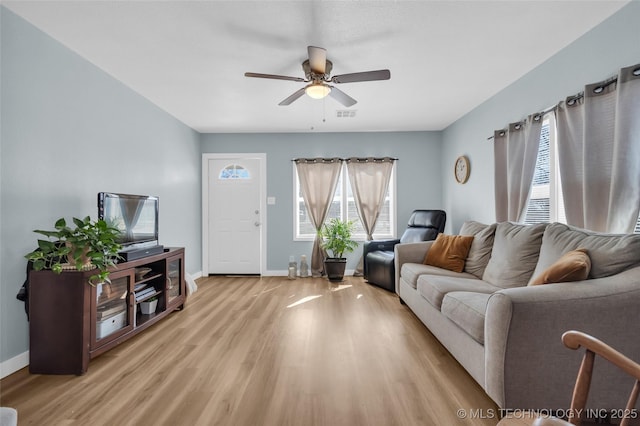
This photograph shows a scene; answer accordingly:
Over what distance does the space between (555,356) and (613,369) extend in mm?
305

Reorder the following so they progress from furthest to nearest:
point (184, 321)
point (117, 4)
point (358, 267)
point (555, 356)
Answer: point (358, 267), point (184, 321), point (117, 4), point (555, 356)

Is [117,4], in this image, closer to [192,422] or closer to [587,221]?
[192,422]

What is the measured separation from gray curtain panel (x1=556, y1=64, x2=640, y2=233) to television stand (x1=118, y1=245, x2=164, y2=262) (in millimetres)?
3482

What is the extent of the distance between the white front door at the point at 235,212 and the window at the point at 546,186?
3693 mm

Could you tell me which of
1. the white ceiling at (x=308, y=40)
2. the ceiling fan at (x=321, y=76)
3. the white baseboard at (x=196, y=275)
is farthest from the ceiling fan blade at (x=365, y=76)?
the white baseboard at (x=196, y=275)

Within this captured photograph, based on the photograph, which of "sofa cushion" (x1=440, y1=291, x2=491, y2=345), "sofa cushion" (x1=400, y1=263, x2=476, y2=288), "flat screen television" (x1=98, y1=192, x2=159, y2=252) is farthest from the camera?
"sofa cushion" (x1=400, y1=263, x2=476, y2=288)

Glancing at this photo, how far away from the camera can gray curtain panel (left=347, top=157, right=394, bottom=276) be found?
16.2 ft

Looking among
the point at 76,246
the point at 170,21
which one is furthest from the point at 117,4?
the point at 76,246

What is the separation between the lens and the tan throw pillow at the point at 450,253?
3.00 metres

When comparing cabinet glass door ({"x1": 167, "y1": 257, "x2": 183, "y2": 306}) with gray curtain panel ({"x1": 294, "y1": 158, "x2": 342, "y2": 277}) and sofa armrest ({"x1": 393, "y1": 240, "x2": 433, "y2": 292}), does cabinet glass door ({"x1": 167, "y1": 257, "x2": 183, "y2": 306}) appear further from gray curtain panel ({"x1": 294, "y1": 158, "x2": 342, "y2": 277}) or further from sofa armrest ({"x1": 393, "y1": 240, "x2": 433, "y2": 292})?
sofa armrest ({"x1": 393, "y1": 240, "x2": 433, "y2": 292})

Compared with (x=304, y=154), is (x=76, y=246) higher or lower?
lower

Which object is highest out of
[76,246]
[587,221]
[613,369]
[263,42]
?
[263,42]

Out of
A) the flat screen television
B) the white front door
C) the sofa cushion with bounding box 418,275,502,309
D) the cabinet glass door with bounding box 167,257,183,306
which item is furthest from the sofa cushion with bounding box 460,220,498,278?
the white front door

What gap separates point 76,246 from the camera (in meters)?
2.00
